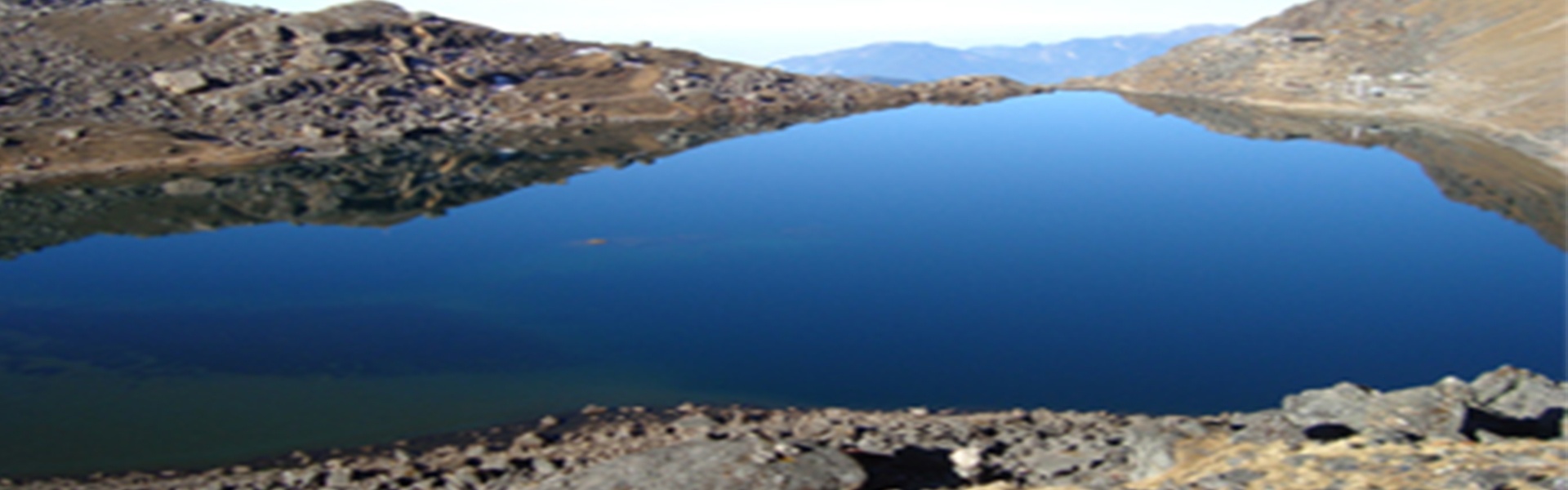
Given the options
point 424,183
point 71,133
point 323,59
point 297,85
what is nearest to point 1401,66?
point 424,183

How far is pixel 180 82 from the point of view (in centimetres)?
6675

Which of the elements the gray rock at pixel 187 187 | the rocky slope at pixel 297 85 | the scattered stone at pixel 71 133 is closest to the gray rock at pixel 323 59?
the rocky slope at pixel 297 85

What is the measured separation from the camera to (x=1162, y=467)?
17172mm

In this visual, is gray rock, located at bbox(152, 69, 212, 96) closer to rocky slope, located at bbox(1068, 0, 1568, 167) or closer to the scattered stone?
the scattered stone

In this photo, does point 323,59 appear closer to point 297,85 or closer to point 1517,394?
point 297,85

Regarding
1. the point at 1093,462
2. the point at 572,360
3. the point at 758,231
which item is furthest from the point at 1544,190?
the point at 572,360

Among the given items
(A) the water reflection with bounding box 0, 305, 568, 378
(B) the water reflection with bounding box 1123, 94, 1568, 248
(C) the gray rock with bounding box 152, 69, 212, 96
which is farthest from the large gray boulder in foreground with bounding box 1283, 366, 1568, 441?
(C) the gray rock with bounding box 152, 69, 212, 96

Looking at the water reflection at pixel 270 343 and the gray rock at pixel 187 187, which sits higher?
the gray rock at pixel 187 187

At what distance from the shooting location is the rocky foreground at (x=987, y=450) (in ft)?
48.7

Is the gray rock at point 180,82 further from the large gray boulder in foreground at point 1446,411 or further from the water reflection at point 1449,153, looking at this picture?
the water reflection at point 1449,153

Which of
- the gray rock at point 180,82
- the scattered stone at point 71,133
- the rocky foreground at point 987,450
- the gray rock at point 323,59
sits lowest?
the rocky foreground at point 987,450

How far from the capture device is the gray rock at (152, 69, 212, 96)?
218 feet

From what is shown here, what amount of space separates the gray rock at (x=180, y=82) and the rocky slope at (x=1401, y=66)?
8198 centimetres

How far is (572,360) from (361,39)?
61.0 meters
